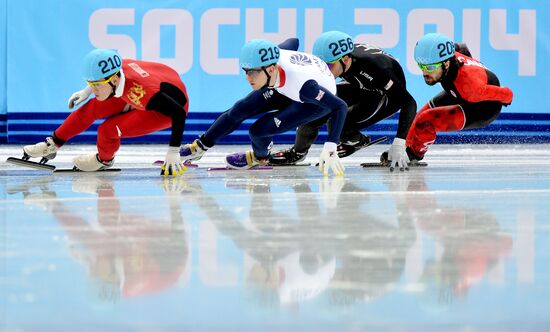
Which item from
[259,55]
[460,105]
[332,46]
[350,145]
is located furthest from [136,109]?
[460,105]

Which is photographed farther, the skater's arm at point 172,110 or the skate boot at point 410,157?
the skate boot at point 410,157

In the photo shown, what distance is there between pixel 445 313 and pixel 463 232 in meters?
1.51

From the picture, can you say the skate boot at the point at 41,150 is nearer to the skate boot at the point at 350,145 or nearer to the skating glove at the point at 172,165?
the skating glove at the point at 172,165

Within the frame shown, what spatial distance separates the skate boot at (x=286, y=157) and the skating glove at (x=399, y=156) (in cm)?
87

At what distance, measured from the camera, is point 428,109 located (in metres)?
8.51

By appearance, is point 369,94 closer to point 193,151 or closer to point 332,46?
point 332,46

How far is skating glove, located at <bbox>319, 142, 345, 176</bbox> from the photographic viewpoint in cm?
723

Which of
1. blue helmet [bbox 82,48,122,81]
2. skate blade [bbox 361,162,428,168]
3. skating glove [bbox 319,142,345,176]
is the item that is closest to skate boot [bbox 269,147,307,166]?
skate blade [bbox 361,162,428,168]

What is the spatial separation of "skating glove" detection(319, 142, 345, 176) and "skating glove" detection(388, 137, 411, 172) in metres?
0.81

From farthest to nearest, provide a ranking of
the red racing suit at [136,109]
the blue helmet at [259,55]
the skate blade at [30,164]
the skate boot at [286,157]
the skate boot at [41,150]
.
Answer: the skate boot at [286,157] < the skate boot at [41,150] < the skate blade at [30,164] < the red racing suit at [136,109] < the blue helmet at [259,55]

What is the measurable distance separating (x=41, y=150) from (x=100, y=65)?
3.43ft

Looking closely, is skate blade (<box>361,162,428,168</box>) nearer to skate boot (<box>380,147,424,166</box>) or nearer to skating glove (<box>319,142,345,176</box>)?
skate boot (<box>380,147,424,166</box>)

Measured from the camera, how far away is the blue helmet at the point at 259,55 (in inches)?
283

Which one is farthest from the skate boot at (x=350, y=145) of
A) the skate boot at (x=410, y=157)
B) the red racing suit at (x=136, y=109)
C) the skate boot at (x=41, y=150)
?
the skate boot at (x=41, y=150)
